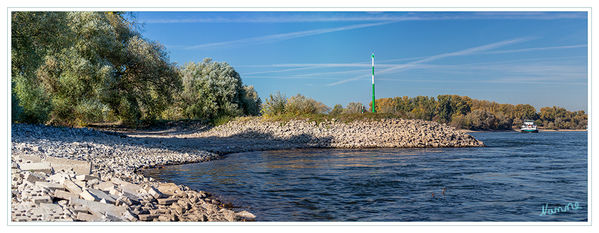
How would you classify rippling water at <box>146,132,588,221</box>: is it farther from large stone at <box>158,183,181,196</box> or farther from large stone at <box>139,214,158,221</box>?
large stone at <box>139,214,158,221</box>

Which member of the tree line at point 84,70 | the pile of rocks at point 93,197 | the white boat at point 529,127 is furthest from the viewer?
the white boat at point 529,127

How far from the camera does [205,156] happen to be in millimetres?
15367

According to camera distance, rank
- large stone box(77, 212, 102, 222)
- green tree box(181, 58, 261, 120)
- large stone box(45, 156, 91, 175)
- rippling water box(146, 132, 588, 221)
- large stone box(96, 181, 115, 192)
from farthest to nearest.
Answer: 1. green tree box(181, 58, 261, 120)
2. large stone box(45, 156, 91, 175)
3. large stone box(96, 181, 115, 192)
4. rippling water box(146, 132, 588, 221)
5. large stone box(77, 212, 102, 222)

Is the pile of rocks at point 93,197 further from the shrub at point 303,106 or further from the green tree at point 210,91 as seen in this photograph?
the green tree at point 210,91

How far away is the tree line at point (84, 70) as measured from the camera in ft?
53.2

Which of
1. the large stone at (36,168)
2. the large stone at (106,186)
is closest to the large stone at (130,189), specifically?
the large stone at (106,186)

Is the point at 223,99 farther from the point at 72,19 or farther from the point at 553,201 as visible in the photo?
the point at 553,201

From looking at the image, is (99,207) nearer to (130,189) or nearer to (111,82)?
(130,189)

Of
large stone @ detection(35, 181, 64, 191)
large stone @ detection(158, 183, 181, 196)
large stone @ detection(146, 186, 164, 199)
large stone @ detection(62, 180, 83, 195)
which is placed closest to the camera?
large stone @ detection(35, 181, 64, 191)

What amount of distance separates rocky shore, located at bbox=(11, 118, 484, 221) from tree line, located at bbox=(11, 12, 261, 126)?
120 inches

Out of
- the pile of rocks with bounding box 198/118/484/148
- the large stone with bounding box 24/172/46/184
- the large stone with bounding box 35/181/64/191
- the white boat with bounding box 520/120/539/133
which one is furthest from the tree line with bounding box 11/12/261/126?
the white boat with bounding box 520/120/539/133

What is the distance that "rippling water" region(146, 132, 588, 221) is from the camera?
6.56 m

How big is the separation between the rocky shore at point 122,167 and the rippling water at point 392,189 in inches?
38.6

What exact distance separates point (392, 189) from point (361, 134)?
16033 millimetres
